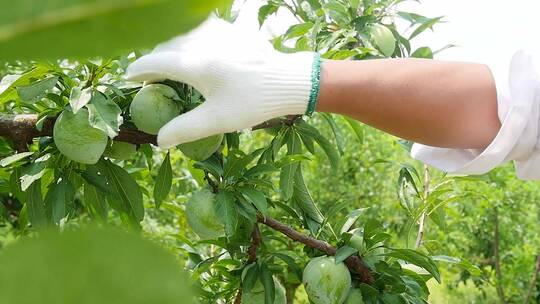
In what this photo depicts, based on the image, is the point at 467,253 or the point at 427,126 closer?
the point at 427,126

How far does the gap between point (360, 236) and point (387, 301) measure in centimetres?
13

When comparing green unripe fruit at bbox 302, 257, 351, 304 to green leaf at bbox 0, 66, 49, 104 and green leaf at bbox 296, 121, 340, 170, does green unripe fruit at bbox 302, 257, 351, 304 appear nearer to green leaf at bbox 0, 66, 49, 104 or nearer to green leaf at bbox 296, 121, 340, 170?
green leaf at bbox 296, 121, 340, 170

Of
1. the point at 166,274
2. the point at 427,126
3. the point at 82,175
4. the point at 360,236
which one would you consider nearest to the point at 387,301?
the point at 360,236

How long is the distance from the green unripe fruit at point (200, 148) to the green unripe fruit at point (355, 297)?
14.2 inches

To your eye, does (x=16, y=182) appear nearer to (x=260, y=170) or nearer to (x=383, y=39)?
(x=260, y=170)

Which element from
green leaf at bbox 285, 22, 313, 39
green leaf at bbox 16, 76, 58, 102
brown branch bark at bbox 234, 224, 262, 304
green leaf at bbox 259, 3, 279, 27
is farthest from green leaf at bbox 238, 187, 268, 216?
green leaf at bbox 259, 3, 279, 27

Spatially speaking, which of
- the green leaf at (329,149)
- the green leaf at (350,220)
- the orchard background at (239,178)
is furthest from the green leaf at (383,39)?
the green leaf at (350,220)

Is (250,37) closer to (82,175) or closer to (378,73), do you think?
(378,73)

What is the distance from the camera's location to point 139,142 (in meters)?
1.10

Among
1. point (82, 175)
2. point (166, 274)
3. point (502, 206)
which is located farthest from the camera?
point (502, 206)

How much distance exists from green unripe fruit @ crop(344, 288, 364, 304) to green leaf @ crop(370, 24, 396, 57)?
519 mm

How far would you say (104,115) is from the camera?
3.09ft

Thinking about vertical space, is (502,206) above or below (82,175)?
below

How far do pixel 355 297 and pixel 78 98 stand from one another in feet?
1.95
